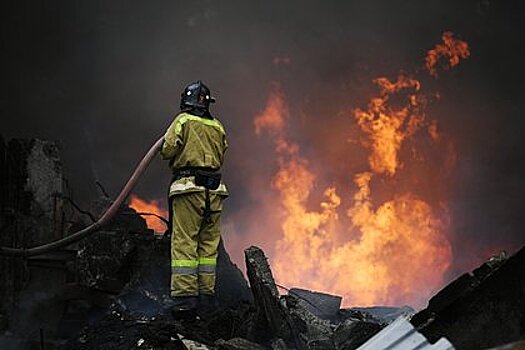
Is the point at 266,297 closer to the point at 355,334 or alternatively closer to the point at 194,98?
the point at 355,334

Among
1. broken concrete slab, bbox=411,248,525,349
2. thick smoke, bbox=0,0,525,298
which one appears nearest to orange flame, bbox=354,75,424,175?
thick smoke, bbox=0,0,525,298

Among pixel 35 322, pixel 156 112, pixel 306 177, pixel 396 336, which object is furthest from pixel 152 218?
pixel 396 336

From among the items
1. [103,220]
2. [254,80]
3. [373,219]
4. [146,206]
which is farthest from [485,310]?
[146,206]

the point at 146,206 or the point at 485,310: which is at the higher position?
the point at 146,206

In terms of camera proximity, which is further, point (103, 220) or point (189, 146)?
point (103, 220)

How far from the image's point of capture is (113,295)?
5340mm

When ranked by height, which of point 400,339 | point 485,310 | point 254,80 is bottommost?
point 400,339

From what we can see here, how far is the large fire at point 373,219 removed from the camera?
8266mm

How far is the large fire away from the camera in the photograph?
8.27 metres

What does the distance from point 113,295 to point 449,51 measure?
5.90 m

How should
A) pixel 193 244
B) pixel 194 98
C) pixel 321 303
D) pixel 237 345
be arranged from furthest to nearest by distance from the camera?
pixel 321 303 < pixel 194 98 < pixel 193 244 < pixel 237 345

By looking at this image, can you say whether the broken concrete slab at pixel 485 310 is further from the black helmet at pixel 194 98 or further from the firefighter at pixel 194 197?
the black helmet at pixel 194 98

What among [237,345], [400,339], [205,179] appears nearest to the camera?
[400,339]

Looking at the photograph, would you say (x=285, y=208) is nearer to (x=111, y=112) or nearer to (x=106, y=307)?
(x=111, y=112)
